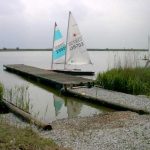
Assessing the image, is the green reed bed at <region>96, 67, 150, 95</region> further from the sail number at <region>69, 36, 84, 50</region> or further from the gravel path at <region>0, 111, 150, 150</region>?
the sail number at <region>69, 36, 84, 50</region>

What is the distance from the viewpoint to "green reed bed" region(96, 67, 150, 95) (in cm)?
1716

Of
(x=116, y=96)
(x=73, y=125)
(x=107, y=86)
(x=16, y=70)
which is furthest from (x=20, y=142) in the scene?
(x=16, y=70)

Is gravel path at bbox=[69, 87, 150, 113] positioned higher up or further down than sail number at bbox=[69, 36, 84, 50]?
further down

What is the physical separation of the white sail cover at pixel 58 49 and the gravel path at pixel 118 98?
40.2 ft

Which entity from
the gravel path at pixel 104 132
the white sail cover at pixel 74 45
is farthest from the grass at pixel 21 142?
the white sail cover at pixel 74 45

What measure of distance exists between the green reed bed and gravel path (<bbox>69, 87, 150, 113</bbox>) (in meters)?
0.68

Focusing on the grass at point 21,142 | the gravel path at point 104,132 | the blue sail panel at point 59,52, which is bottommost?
the gravel path at point 104,132

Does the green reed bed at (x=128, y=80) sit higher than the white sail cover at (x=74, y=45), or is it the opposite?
the white sail cover at (x=74, y=45)

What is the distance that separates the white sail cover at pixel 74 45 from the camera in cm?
2912

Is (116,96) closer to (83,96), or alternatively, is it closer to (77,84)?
(83,96)

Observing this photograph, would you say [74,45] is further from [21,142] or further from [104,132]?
[21,142]

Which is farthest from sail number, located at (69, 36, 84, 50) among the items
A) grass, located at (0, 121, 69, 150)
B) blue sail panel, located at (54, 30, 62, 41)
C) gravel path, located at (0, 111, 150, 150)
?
grass, located at (0, 121, 69, 150)

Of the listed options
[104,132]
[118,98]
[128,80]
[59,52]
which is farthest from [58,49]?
[104,132]

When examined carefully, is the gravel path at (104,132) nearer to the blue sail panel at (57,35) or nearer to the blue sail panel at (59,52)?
the blue sail panel at (59,52)
